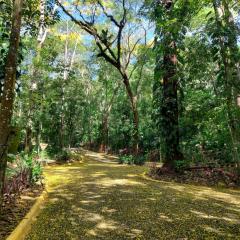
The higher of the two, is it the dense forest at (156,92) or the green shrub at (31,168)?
the dense forest at (156,92)

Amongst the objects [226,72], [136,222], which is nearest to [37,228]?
[136,222]

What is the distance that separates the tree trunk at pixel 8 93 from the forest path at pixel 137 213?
1497mm

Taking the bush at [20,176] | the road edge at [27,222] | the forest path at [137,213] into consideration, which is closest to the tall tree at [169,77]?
the forest path at [137,213]

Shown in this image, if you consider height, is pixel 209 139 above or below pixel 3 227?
above

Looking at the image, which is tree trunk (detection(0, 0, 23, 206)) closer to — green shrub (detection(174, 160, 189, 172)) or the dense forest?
the dense forest

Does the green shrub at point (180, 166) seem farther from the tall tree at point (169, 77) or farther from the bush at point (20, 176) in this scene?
the bush at point (20, 176)

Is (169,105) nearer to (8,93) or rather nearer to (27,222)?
(27,222)

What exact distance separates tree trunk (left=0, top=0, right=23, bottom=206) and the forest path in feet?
4.91

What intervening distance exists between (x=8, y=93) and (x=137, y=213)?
11.1 ft

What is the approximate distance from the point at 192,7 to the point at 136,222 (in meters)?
7.98

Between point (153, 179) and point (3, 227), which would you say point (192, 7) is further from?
point (3, 227)

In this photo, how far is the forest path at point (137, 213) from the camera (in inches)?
215

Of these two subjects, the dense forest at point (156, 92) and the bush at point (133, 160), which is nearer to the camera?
the dense forest at point (156, 92)

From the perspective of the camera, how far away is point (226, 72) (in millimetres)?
10703
